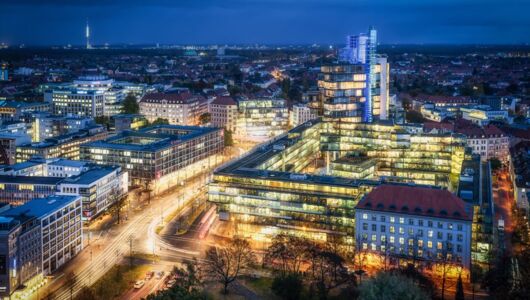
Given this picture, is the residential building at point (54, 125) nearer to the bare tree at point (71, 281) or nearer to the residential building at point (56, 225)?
the residential building at point (56, 225)

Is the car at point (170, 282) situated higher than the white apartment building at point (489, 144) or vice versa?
the white apartment building at point (489, 144)

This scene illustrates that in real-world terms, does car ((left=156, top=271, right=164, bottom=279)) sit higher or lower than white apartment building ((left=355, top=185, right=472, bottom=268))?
lower

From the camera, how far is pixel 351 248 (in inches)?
2019

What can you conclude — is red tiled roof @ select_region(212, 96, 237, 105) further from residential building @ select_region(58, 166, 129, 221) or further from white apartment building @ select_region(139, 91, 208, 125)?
residential building @ select_region(58, 166, 129, 221)

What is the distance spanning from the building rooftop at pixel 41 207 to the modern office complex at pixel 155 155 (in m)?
21.1

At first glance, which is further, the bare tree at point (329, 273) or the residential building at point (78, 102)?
the residential building at point (78, 102)

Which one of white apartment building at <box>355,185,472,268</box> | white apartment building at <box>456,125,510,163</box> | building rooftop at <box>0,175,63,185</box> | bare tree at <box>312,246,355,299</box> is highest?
white apartment building at <box>456,125,510,163</box>

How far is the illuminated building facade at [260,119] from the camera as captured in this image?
111000 mm

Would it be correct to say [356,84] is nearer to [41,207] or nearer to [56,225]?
[56,225]

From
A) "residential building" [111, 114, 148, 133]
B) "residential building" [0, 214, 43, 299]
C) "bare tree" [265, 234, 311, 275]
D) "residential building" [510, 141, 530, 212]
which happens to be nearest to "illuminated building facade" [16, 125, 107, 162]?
"residential building" [111, 114, 148, 133]

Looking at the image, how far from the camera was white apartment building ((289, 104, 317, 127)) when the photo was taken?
358ft

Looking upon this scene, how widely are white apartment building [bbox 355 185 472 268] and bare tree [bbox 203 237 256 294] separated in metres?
9.33

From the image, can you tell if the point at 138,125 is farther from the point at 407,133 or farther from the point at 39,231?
the point at 39,231

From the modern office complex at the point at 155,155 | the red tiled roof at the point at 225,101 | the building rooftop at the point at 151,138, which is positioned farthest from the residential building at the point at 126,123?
the red tiled roof at the point at 225,101
